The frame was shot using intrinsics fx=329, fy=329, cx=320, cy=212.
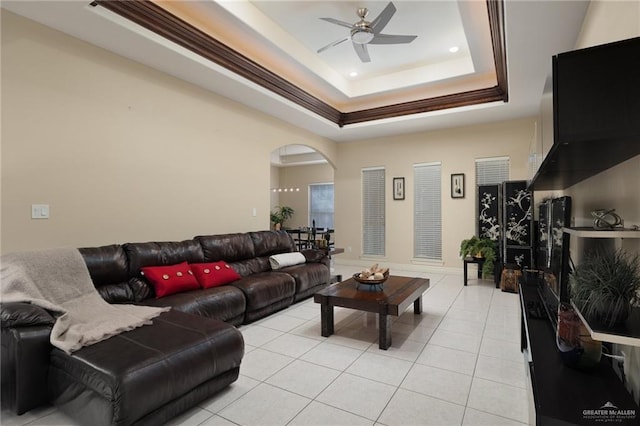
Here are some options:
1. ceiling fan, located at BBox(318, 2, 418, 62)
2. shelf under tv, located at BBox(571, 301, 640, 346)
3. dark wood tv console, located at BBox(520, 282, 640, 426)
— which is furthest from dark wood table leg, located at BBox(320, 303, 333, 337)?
ceiling fan, located at BBox(318, 2, 418, 62)

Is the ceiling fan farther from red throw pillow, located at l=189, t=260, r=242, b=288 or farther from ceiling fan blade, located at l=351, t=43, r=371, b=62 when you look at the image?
red throw pillow, located at l=189, t=260, r=242, b=288

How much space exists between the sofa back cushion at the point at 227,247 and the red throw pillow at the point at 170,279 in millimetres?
521

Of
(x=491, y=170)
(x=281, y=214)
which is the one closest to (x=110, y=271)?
(x=491, y=170)

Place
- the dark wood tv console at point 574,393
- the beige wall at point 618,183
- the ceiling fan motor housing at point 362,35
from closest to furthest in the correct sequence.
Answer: the dark wood tv console at point 574,393
the beige wall at point 618,183
the ceiling fan motor housing at point 362,35

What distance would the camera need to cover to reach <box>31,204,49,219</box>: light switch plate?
3023mm

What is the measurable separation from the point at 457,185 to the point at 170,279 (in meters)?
5.67

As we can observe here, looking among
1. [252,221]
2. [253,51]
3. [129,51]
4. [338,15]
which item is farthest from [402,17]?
[252,221]

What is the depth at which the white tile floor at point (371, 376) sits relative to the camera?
2.10m

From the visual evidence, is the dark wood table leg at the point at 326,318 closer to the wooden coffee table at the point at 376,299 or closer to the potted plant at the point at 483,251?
the wooden coffee table at the point at 376,299

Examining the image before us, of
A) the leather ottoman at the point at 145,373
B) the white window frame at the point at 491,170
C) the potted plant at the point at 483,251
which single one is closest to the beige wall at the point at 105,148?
→ the leather ottoman at the point at 145,373

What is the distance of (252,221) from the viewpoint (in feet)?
18.2

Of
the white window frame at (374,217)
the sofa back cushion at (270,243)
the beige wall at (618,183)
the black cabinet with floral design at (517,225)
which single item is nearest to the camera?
the beige wall at (618,183)

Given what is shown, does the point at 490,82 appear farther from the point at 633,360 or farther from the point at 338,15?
the point at 633,360

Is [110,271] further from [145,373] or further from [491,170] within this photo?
[491,170]
